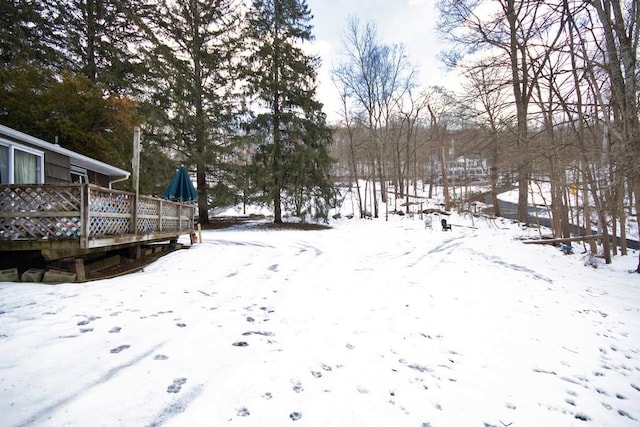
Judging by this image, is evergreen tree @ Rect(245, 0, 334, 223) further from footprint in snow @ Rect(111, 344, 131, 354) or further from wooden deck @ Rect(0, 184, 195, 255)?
footprint in snow @ Rect(111, 344, 131, 354)

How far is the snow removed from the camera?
79.4 inches

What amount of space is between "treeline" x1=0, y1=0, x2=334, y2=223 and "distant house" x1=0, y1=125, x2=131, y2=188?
1833 mm

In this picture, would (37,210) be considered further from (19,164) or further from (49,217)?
(19,164)

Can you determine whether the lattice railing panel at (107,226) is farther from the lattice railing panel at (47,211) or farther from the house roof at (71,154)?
the house roof at (71,154)

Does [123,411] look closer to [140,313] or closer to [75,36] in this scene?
[140,313]

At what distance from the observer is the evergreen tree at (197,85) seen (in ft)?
45.0

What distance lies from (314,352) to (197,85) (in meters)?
15.6

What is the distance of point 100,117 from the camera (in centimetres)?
1030

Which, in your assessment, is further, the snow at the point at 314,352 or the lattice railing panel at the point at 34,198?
the lattice railing panel at the point at 34,198

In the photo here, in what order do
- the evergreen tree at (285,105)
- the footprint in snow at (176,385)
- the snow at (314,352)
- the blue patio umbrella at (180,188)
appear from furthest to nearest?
1. the evergreen tree at (285,105)
2. the blue patio umbrella at (180,188)
3. the footprint in snow at (176,385)
4. the snow at (314,352)

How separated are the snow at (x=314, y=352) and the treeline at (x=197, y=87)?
8988 millimetres

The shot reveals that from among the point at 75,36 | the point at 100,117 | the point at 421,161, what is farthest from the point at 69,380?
the point at 421,161

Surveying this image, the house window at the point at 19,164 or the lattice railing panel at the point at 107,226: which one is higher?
the house window at the point at 19,164

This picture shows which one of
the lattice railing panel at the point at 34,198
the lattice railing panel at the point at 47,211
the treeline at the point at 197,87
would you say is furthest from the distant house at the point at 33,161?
the lattice railing panel at the point at 47,211
